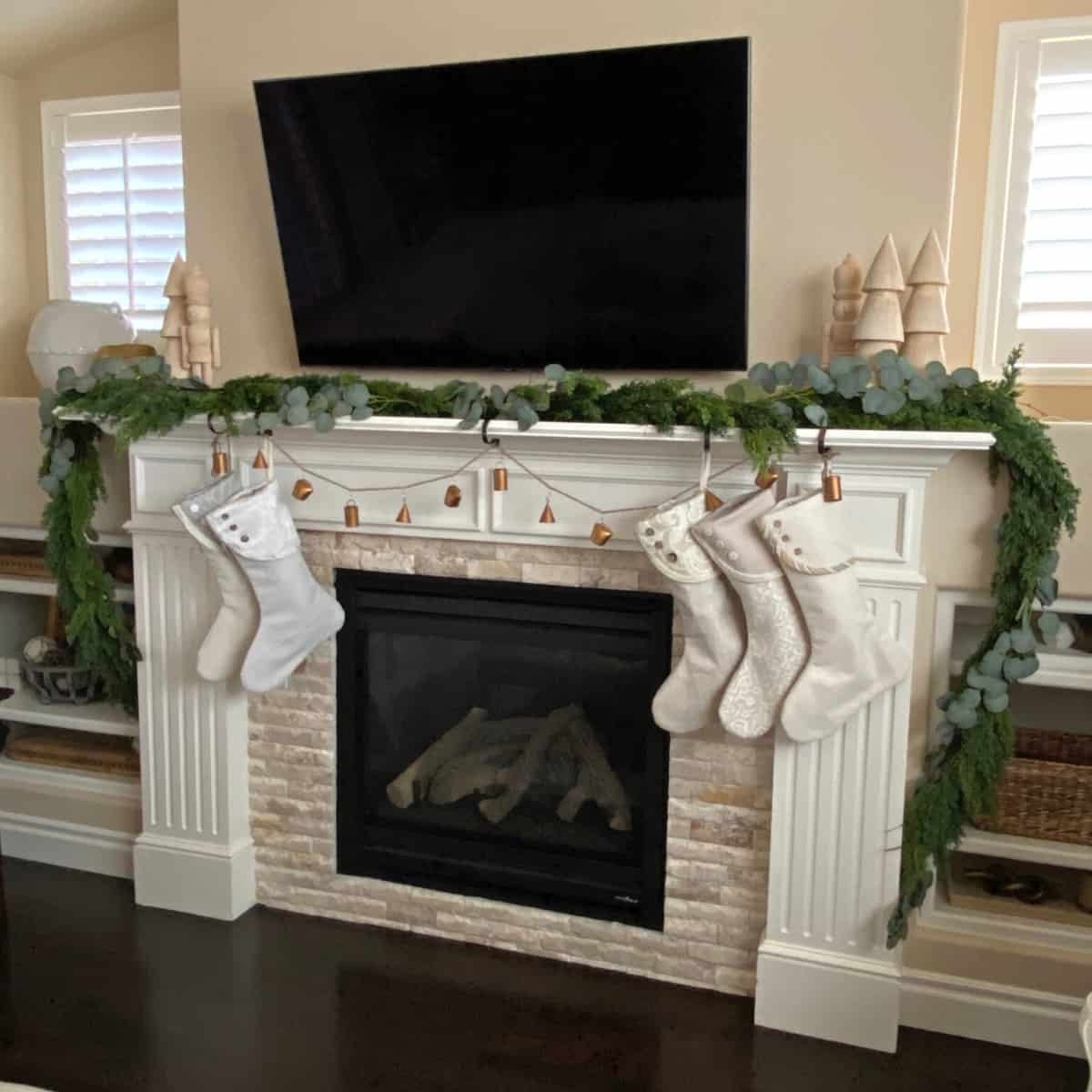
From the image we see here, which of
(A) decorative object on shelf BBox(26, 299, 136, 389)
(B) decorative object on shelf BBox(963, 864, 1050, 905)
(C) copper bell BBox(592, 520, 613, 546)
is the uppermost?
(A) decorative object on shelf BBox(26, 299, 136, 389)

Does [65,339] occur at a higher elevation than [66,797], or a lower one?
higher

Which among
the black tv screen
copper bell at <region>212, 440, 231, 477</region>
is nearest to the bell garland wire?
copper bell at <region>212, 440, 231, 477</region>

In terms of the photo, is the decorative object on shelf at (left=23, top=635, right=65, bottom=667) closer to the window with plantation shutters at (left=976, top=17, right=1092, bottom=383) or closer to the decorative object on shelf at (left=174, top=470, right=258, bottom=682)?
the decorative object on shelf at (left=174, top=470, right=258, bottom=682)

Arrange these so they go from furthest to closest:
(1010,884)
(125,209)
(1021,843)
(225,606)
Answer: (125,209) → (225,606) → (1010,884) → (1021,843)

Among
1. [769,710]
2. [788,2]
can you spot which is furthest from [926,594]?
[788,2]

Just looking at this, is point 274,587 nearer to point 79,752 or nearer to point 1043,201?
point 79,752

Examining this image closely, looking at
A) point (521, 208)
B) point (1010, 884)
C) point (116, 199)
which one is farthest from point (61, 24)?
point (1010, 884)

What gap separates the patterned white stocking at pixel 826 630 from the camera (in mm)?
1908

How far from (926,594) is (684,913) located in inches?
33.1

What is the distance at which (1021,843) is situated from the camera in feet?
6.95

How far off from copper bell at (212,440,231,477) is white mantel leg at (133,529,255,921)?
230 mm

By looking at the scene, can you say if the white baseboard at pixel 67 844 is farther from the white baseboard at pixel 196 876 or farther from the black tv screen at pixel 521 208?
the black tv screen at pixel 521 208

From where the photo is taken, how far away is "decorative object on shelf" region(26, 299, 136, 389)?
106 inches

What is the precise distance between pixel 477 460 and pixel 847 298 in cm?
79
